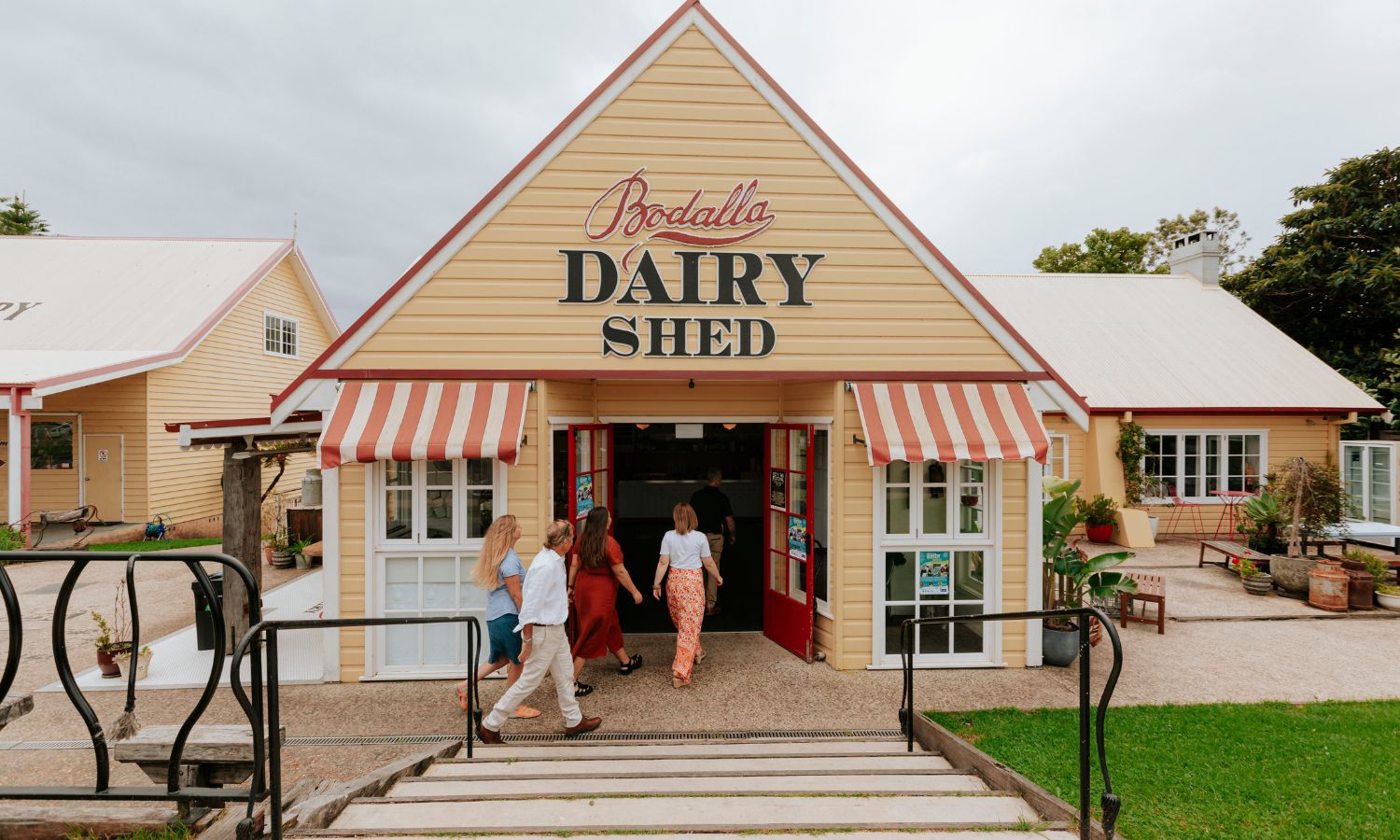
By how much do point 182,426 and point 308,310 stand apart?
63.5 ft

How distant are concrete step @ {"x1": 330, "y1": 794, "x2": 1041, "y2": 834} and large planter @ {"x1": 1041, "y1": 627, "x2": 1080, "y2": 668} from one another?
4219mm

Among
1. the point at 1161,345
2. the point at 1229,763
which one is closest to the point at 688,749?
the point at 1229,763

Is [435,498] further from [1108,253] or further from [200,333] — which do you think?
[1108,253]

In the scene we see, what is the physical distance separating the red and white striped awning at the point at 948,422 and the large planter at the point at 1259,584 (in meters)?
6.83

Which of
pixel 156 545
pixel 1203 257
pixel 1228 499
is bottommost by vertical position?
pixel 156 545

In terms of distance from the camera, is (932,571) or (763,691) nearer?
(763,691)

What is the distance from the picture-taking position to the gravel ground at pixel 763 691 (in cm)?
613

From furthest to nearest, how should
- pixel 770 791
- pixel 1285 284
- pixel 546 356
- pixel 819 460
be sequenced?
pixel 1285 284 → pixel 819 460 → pixel 546 356 → pixel 770 791

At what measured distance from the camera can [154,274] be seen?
19656 mm

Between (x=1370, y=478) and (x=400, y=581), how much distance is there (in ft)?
72.0

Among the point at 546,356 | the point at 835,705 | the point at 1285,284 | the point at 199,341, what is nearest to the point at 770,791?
the point at 835,705

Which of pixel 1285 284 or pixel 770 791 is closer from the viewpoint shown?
pixel 770 791

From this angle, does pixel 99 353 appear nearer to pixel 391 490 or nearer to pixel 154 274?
pixel 154 274

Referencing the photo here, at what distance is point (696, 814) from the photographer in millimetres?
3918
